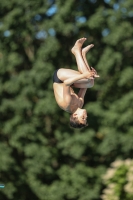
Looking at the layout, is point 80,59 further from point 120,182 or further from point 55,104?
point 55,104

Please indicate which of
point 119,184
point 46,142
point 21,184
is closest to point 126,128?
point 46,142

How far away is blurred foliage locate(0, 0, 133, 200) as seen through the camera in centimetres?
1747

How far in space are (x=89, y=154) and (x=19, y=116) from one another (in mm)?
2446

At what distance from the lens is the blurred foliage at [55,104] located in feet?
57.3

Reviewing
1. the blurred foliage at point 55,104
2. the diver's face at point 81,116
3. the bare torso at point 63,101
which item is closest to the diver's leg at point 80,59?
the bare torso at point 63,101

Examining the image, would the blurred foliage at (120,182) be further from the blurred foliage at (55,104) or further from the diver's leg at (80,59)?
the diver's leg at (80,59)

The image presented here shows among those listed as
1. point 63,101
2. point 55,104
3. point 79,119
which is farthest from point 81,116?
point 55,104

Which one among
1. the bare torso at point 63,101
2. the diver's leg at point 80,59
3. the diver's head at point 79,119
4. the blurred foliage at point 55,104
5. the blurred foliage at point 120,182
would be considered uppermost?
the blurred foliage at point 55,104

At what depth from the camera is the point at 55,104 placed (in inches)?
695

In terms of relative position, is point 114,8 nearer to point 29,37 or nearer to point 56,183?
point 29,37

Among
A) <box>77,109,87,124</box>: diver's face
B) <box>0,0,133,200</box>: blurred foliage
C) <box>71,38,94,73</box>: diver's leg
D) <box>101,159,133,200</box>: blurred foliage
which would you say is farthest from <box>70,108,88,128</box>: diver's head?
<box>0,0,133,200</box>: blurred foliage

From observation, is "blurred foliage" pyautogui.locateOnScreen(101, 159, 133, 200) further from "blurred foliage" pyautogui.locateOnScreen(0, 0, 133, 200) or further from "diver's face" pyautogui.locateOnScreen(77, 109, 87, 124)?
"diver's face" pyautogui.locateOnScreen(77, 109, 87, 124)

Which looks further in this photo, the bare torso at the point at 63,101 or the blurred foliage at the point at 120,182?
the blurred foliage at the point at 120,182

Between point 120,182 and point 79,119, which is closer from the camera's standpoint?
point 79,119
